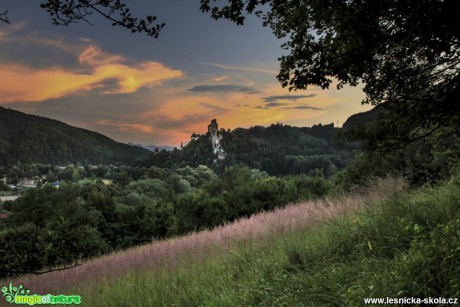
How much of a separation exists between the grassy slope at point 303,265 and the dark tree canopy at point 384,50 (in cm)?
150

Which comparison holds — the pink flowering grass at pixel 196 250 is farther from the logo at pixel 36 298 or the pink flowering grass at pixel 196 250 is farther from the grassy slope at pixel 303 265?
the logo at pixel 36 298

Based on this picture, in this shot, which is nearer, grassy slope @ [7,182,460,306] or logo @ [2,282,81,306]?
grassy slope @ [7,182,460,306]

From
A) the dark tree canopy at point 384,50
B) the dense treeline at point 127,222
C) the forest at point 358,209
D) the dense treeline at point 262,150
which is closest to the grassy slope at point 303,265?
the forest at point 358,209

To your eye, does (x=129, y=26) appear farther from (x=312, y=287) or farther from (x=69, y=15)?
(x=312, y=287)

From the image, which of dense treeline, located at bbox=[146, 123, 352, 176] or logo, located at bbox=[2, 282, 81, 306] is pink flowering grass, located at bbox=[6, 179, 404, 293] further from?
dense treeline, located at bbox=[146, 123, 352, 176]

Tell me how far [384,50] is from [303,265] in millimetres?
3684

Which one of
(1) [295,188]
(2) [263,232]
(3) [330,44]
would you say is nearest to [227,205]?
(1) [295,188]

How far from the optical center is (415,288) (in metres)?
3.04

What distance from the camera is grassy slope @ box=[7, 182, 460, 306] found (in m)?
3.21

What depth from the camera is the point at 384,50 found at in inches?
225

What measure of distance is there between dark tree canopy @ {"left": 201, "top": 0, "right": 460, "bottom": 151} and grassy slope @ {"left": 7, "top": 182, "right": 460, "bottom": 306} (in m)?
1.50

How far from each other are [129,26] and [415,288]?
10.8 ft

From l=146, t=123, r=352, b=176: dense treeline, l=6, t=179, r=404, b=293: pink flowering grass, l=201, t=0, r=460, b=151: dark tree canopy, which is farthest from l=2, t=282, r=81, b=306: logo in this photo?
l=146, t=123, r=352, b=176: dense treeline

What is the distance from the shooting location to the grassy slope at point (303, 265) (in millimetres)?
3209
